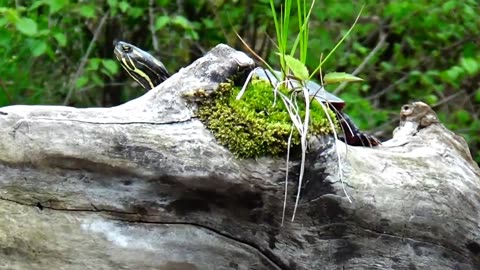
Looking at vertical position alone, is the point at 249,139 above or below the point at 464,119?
above

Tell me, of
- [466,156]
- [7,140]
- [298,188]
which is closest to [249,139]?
[298,188]

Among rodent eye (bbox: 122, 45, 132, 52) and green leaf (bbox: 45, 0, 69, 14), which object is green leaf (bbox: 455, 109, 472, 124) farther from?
rodent eye (bbox: 122, 45, 132, 52)

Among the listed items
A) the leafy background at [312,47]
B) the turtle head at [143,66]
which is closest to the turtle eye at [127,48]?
the turtle head at [143,66]

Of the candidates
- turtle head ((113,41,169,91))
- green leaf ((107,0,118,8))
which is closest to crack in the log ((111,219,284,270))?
turtle head ((113,41,169,91))

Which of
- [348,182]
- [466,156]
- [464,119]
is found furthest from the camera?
[464,119]

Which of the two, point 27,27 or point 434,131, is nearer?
point 434,131

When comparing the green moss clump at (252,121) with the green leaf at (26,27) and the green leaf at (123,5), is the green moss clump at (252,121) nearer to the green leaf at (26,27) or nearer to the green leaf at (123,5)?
the green leaf at (26,27)

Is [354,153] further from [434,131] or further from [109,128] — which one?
[109,128]
